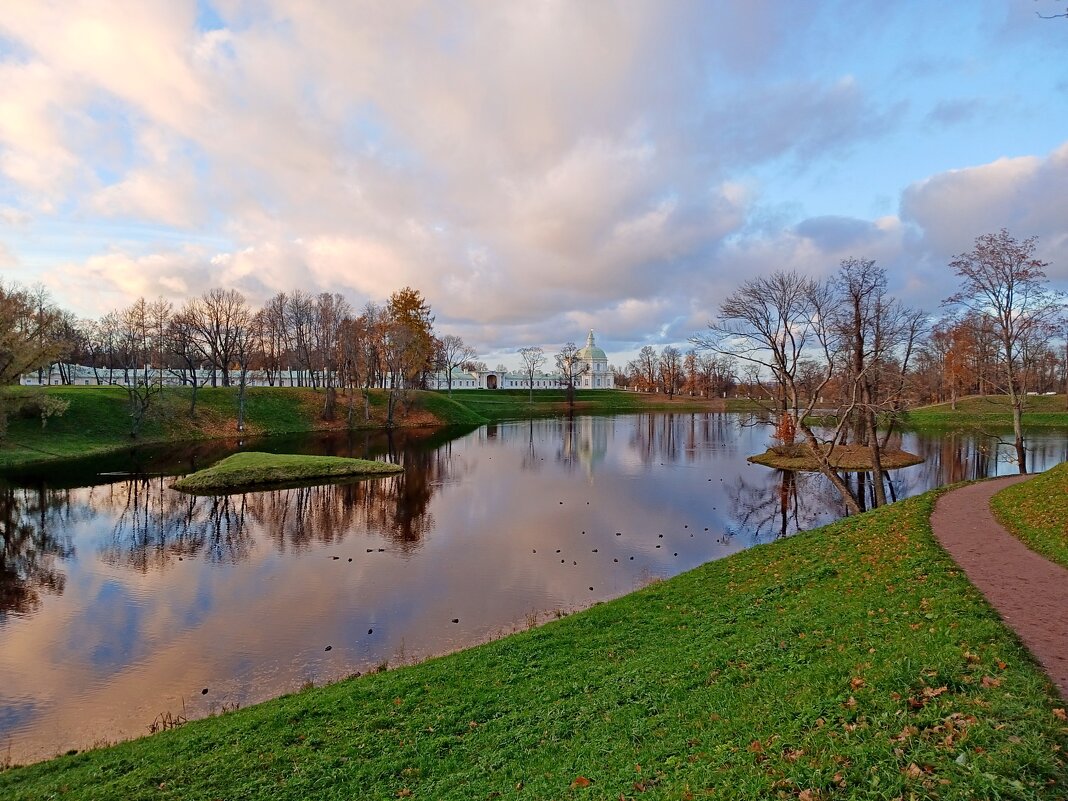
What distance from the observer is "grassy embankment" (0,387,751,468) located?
119 ft

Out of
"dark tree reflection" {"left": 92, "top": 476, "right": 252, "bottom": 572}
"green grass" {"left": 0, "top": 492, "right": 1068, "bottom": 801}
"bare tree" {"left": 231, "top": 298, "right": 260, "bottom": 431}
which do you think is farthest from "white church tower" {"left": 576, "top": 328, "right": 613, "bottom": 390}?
"green grass" {"left": 0, "top": 492, "right": 1068, "bottom": 801}

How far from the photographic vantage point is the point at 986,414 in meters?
56.4

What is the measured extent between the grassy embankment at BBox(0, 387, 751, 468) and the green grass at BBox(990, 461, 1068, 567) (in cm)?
4307

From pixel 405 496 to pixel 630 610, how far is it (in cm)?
1617

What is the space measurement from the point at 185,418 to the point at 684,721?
2022 inches

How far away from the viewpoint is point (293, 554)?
16703mm

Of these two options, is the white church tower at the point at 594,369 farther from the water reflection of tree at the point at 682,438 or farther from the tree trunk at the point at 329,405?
the tree trunk at the point at 329,405

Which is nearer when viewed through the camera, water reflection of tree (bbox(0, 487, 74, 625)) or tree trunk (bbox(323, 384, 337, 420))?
water reflection of tree (bbox(0, 487, 74, 625))

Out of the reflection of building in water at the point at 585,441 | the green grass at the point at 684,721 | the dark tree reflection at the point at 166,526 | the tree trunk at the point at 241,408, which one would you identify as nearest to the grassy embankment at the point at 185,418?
the tree trunk at the point at 241,408

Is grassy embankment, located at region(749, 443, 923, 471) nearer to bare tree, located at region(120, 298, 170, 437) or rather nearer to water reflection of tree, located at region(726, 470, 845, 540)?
water reflection of tree, located at region(726, 470, 845, 540)

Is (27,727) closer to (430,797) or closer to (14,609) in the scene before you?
(14,609)

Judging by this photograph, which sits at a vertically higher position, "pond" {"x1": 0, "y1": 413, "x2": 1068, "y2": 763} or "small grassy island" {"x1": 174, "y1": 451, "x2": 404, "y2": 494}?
"small grassy island" {"x1": 174, "y1": 451, "x2": 404, "y2": 494}

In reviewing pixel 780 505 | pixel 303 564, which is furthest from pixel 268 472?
pixel 780 505

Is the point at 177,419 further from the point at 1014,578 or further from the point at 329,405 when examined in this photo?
the point at 1014,578
